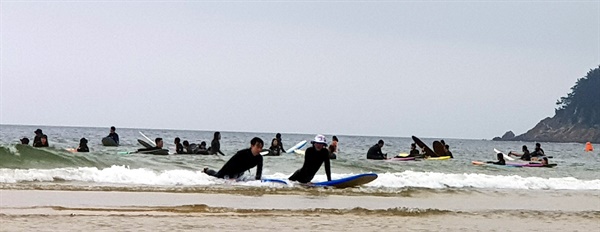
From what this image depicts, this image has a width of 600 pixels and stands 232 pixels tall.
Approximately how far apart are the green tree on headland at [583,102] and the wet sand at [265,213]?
496 ft

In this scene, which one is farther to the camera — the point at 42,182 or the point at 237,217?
the point at 42,182

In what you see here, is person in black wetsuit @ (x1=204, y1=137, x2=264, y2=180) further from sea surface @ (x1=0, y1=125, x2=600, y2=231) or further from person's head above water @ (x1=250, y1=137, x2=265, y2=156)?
sea surface @ (x1=0, y1=125, x2=600, y2=231)

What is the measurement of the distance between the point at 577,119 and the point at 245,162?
155m

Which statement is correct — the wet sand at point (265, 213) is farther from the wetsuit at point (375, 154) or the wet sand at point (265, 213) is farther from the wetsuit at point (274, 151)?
the wetsuit at point (375, 154)

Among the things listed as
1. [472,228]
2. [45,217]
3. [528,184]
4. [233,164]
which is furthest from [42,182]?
[528,184]

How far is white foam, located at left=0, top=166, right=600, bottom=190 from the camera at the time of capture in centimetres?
1603

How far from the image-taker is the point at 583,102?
157m

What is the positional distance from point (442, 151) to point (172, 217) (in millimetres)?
23535

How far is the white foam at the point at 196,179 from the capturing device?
52.6ft

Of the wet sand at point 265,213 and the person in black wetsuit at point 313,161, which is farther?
the person in black wetsuit at point 313,161

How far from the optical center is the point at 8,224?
8.41 m

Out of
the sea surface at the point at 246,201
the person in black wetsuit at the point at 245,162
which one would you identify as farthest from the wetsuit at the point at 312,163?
the person in black wetsuit at the point at 245,162

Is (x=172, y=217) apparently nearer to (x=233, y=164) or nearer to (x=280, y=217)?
(x=280, y=217)

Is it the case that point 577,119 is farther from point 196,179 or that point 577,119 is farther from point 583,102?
point 196,179
